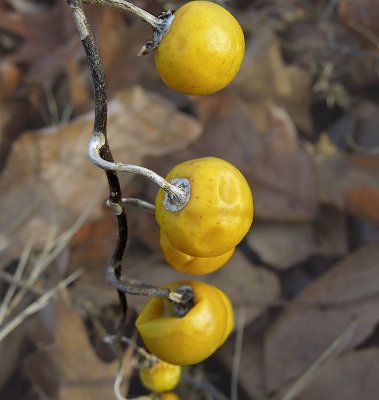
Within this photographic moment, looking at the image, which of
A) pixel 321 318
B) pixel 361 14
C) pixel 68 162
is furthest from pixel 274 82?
pixel 321 318

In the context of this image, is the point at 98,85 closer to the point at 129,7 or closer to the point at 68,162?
the point at 129,7

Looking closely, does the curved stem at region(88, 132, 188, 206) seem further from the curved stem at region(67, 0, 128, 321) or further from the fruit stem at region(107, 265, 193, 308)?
the fruit stem at region(107, 265, 193, 308)

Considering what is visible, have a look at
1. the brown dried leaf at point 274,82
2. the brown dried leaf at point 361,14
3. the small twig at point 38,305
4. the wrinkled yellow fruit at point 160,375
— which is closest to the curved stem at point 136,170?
the wrinkled yellow fruit at point 160,375

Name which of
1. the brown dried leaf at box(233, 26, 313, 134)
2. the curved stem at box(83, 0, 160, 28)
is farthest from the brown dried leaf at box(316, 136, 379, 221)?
the curved stem at box(83, 0, 160, 28)

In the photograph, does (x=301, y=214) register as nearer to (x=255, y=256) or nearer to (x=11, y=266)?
(x=255, y=256)

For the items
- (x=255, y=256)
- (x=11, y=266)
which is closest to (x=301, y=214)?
(x=255, y=256)

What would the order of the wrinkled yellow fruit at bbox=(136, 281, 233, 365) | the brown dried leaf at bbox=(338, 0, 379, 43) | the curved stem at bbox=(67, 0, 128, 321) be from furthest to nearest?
the brown dried leaf at bbox=(338, 0, 379, 43) < the wrinkled yellow fruit at bbox=(136, 281, 233, 365) < the curved stem at bbox=(67, 0, 128, 321)
